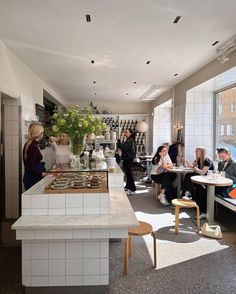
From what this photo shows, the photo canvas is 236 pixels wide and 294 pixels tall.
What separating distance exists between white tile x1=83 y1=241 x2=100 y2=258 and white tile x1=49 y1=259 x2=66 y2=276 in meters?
0.22

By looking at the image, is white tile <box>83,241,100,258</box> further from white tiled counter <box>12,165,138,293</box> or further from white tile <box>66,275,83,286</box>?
white tile <box>66,275,83,286</box>

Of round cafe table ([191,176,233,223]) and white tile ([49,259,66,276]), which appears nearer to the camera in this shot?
white tile ([49,259,66,276])

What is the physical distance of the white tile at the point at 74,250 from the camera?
2.38 m

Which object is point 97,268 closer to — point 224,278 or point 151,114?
point 224,278

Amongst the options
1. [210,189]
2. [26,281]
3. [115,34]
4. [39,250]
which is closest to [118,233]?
[39,250]

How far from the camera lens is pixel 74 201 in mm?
2367

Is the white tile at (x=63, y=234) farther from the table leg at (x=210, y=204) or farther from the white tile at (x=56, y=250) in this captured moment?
the table leg at (x=210, y=204)

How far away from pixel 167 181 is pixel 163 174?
0.19 m

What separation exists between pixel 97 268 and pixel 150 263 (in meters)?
1.00

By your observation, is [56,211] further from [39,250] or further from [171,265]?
[171,265]

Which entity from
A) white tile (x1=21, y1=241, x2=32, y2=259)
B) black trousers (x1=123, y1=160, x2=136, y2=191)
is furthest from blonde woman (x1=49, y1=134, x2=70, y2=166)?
black trousers (x1=123, y1=160, x2=136, y2=191)

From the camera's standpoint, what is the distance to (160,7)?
109 inches

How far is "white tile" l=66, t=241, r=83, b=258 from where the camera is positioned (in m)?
2.38

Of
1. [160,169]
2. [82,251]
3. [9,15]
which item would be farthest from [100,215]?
[160,169]
